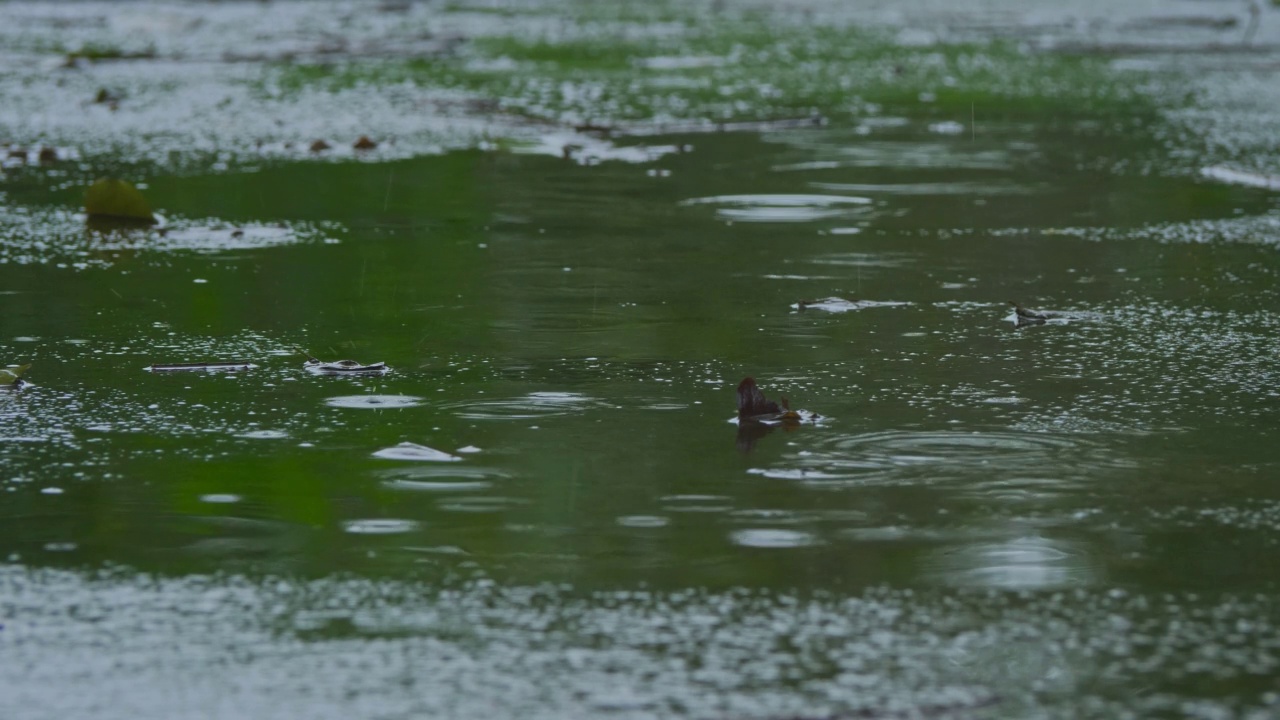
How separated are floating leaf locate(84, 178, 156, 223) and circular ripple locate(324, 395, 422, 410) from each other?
281 centimetres

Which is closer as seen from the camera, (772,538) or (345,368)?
(772,538)

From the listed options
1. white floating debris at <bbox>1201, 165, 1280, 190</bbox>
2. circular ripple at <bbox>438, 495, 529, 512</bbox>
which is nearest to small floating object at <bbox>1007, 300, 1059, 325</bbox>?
circular ripple at <bbox>438, 495, 529, 512</bbox>

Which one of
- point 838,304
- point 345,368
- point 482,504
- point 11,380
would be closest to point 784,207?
point 838,304

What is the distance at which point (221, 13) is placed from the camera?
765 inches

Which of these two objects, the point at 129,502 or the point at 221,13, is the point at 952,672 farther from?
the point at 221,13

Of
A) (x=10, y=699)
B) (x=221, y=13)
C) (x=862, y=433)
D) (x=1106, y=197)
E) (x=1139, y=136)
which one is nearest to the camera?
(x=10, y=699)

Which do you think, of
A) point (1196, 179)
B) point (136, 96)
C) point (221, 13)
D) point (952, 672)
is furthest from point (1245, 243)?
point (221, 13)

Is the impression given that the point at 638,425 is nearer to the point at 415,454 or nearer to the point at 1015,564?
the point at 415,454

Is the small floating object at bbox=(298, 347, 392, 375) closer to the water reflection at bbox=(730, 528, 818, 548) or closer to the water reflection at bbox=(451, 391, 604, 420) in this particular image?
the water reflection at bbox=(451, 391, 604, 420)

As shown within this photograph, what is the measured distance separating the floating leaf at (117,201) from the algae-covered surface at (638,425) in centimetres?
8

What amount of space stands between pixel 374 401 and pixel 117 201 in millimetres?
2951

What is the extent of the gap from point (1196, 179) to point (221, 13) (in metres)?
13.8

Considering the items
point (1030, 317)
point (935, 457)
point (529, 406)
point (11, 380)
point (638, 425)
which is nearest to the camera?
point (935, 457)

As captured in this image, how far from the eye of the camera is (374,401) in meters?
4.00
